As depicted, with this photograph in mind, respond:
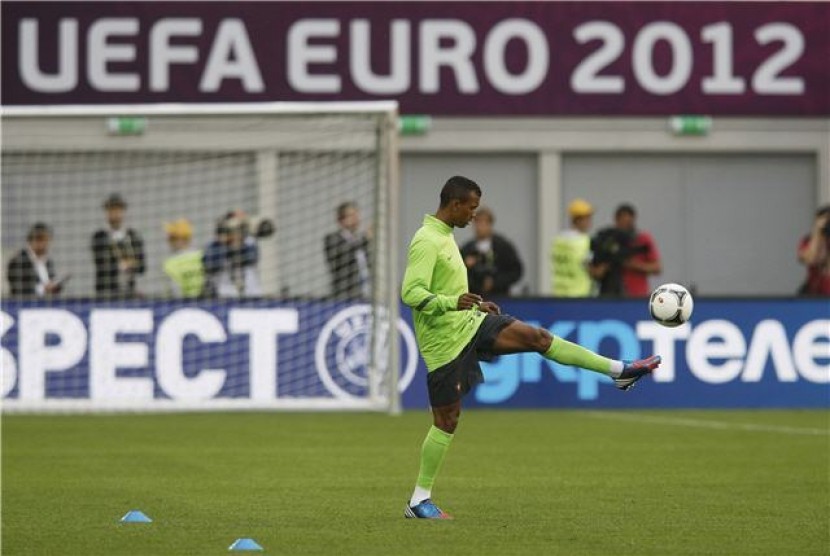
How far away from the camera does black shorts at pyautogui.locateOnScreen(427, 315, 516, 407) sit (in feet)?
33.1

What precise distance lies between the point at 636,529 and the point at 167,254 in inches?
637

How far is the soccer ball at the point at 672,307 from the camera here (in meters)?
11.2

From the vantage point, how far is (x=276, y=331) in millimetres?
20000

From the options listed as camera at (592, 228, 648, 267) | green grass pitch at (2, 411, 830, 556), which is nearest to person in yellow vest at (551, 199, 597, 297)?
camera at (592, 228, 648, 267)

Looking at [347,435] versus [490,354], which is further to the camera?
[347,435]

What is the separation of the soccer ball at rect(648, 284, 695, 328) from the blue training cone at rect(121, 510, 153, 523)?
3292mm

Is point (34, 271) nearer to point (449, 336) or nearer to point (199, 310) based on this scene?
point (199, 310)

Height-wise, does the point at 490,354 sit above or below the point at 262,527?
above

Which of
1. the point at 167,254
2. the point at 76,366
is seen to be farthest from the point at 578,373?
the point at 167,254

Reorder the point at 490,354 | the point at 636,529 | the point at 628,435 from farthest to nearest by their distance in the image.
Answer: the point at 628,435 < the point at 490,354 < the point at 636,529

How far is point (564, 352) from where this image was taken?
10.3 meters

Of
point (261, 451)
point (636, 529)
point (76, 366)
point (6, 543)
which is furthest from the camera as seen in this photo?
point (76, 366)

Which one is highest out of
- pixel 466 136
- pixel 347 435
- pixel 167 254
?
pixel 466 136

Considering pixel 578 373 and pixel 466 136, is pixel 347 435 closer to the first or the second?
pixel 578 373
